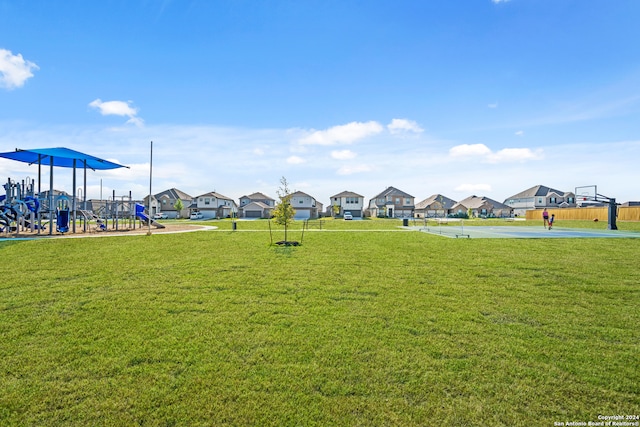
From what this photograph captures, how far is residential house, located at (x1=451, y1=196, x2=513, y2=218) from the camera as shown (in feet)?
268

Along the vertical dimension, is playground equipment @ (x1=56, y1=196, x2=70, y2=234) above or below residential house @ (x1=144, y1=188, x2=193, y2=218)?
below

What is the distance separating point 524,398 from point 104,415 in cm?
452

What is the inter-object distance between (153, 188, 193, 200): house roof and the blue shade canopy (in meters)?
50.5

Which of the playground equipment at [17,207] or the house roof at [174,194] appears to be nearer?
the playground equipment at [17,207]

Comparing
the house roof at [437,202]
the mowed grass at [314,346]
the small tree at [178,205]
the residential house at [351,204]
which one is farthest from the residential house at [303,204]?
the mowed grass at [314,346]

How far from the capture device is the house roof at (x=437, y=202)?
271ft

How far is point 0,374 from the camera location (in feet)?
12.7

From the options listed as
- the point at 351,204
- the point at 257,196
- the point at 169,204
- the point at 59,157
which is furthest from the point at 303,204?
the point at 59,157

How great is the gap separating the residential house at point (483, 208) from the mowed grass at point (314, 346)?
7908 centimetres

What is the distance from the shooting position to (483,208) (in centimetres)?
8200

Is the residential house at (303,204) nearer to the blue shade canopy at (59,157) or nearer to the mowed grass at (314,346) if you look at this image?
the blue shade canopy at (59,157)

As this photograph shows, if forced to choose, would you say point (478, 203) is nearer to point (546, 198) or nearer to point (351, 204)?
point (546, 198)

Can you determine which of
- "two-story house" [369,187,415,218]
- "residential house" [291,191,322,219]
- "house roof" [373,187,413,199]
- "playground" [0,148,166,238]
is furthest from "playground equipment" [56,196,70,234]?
"house roof" [373,187,413,199]

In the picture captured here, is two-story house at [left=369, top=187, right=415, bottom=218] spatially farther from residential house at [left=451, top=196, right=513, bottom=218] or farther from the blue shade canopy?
the blue shade canopy
